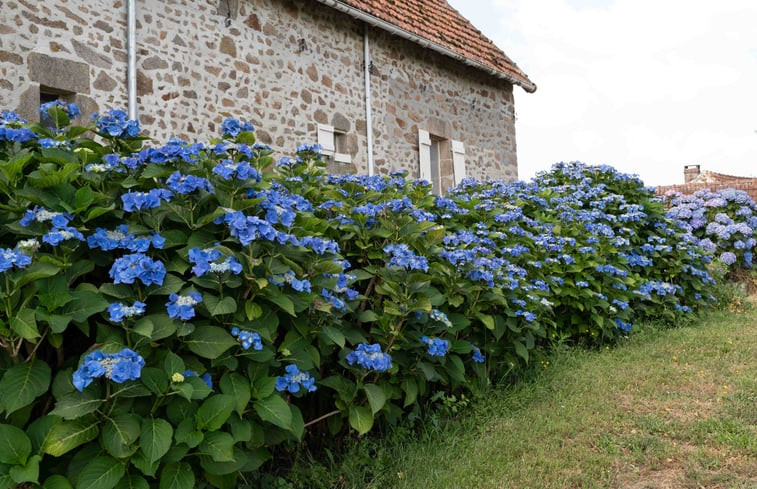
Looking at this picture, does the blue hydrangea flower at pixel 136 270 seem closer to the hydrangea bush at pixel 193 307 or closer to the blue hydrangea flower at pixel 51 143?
the hydrangea bush at pixel 193 307

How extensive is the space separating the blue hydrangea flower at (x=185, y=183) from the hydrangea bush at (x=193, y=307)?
0.02 metres

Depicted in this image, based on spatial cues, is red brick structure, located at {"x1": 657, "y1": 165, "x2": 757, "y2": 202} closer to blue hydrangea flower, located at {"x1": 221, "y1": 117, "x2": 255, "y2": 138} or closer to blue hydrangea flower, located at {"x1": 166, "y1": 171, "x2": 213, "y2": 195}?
blue hydrangea flower, located at {"x1": 221, "y1": 117, "x2": 255, "y2": 138}

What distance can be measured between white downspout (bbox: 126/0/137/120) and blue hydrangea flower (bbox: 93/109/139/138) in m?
3.65

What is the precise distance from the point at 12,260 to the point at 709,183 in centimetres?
1599

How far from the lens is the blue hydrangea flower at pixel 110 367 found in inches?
85.4

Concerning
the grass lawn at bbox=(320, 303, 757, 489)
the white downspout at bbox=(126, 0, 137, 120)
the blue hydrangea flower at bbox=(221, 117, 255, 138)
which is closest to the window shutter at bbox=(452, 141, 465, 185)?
the white downspout at bbox=(126, 0, 137, 120)

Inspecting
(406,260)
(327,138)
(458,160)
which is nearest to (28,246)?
(406,260)

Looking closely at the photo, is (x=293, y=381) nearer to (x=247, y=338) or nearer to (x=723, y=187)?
(x=247, y=338)

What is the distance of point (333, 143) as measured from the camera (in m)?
8.98

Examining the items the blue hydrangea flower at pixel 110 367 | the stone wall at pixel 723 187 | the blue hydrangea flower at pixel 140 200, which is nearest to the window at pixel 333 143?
the blue hydrangea flower at pixel 140 200

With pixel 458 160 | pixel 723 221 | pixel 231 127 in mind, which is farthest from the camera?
pixel 458 160

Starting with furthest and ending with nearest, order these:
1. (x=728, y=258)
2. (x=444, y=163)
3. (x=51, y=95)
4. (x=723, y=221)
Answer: (x=444, y=163), (x=723, y=221), (x=728, y=258), (x=51, y=95)

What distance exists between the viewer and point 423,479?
3199mm

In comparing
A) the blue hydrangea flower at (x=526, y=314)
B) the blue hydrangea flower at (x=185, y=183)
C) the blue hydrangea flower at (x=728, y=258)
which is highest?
the blue hydrangea flower at (x=185, y=183)
